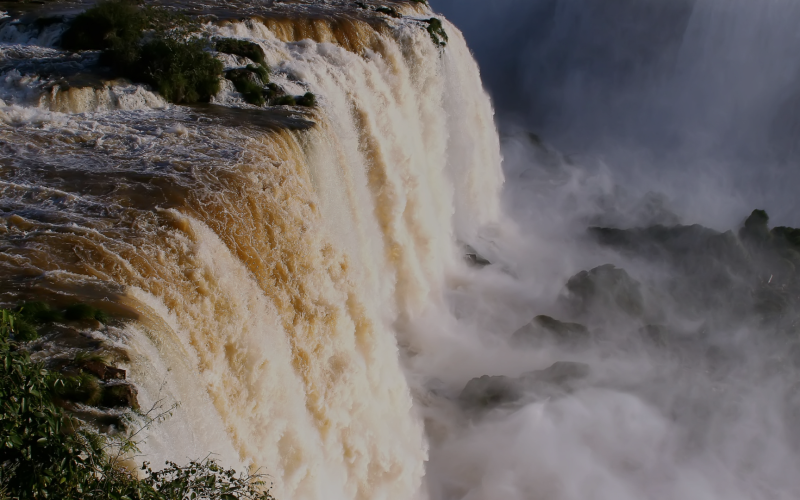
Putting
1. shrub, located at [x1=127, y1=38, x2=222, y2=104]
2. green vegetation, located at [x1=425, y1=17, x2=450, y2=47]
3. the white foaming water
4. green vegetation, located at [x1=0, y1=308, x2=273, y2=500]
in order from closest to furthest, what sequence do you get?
green vegetation, located at [x1=0, y1=308, x2=273, y2=500] → the white foaming water → shrub, located at [x1=127, y1=38, x2=222, y2=104] → green vegetation, located at [x1=425, y1=17, x2=450, y2=47]

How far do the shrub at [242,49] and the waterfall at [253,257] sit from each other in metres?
0.30

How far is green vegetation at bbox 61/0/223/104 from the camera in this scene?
10.1 m

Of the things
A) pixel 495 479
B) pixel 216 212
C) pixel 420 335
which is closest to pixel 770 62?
pixel 420 335

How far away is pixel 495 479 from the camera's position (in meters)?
10.1

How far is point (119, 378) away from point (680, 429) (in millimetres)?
10479

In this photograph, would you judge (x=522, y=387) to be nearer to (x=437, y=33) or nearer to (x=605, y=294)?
(x=605, y=294)

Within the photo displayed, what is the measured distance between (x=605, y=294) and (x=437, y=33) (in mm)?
7608

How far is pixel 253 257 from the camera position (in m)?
7.16

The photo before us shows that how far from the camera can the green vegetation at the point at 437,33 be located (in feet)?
54.4

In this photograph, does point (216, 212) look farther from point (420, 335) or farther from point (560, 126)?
point (560, 126)

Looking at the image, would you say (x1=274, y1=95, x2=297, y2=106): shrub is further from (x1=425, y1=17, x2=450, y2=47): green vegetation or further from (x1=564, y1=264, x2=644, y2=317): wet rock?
(x1=564, y1=264, x2=644, y2=317): wet rock

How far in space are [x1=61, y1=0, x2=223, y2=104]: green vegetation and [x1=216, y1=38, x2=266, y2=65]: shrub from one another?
14.5 inches

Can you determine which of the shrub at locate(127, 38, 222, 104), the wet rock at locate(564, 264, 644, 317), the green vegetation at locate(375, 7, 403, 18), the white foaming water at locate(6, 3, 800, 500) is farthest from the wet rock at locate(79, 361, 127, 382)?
the green vegetation at locate(375, 7, 403, 18)

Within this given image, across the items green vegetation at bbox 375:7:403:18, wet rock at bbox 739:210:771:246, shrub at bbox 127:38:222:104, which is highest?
green vegetation at bbox 375:7:403:18
